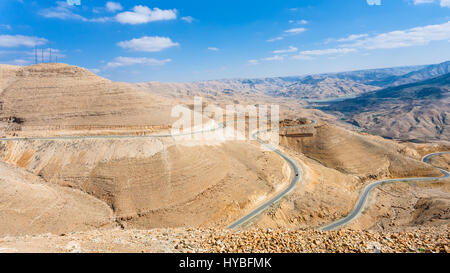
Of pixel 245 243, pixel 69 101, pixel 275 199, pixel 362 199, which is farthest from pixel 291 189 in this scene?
pixel 69 101

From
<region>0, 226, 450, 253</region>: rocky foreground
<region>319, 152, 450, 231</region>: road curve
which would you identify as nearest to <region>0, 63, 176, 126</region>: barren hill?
<region>319, 152, 450, 231</region>: road curve

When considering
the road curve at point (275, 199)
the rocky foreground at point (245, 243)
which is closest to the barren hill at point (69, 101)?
the road curve at point (275, 199)

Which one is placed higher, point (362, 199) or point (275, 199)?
point (275, 199)

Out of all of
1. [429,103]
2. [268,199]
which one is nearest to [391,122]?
[429,103]

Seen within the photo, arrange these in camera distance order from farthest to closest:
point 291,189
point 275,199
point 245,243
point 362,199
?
point 362,199 < point 291,189 < point 275,199 < point 245,243

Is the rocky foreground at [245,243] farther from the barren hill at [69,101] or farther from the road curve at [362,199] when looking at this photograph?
the barren hill at [69,101]

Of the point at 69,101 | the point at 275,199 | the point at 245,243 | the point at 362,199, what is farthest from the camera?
the point at 69,101

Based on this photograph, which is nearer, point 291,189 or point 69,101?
point 291,189

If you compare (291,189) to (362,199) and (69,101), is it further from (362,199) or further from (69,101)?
(69,101)
